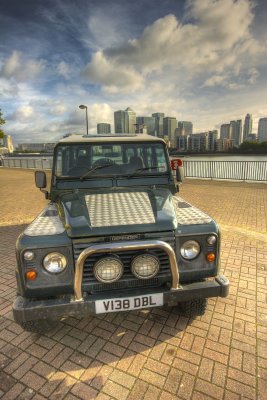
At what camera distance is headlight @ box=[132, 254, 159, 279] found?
2387 mm

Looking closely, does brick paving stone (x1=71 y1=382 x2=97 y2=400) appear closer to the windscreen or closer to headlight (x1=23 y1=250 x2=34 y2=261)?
headlight (x1=23 y1=250 x2=34 y2=261)

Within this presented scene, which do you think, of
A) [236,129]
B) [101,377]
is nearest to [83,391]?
[101,377]

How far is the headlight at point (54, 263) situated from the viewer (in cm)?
234

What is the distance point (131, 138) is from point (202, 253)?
2004 mm

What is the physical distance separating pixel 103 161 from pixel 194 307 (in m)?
2.22

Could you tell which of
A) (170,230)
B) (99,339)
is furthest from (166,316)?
(170,230)

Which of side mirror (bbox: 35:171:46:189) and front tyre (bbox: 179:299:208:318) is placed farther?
side mirror (bbox: 35:171:46:189)

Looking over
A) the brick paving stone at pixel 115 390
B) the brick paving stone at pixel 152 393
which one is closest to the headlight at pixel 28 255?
the brick paving stone at pixel 115 390

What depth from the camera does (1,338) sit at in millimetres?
2812

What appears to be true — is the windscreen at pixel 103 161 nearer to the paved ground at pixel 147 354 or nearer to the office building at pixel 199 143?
the paved ground at pixel 147 354

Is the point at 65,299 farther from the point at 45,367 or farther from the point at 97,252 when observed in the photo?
the point at 45,367

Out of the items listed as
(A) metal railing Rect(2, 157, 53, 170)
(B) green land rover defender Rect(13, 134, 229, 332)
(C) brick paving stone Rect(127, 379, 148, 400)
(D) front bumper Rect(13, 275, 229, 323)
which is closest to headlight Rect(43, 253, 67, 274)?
(B) green land rover defender Rect(13, 134, 229, 332)

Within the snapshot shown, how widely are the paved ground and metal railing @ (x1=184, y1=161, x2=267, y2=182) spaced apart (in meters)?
11.5

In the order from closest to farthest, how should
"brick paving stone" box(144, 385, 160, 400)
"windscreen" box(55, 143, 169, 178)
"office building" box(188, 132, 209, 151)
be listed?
"brick paving stone" box(144, 385, 160, 400), "windscreen" box(55, 143, 169, 178), "office building" box(188, 132, 209, 151)
